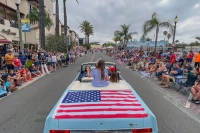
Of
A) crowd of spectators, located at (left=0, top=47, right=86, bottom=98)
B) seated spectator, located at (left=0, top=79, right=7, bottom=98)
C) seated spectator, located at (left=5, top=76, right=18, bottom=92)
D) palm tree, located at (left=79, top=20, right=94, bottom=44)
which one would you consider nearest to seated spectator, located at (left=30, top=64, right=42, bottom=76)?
crowd of spectators, located at (left=0, top=47, right=86, bottom=98)

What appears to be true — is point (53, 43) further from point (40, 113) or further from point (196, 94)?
point (196, 94)

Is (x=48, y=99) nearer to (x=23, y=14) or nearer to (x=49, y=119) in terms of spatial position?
(x=49, y=119)

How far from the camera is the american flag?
2.54 m

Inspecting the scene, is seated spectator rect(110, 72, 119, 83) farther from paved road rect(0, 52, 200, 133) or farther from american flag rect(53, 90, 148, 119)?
paved road rect(0, 52, 200, 133)

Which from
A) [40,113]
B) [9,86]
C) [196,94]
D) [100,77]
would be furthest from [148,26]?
[100,77]

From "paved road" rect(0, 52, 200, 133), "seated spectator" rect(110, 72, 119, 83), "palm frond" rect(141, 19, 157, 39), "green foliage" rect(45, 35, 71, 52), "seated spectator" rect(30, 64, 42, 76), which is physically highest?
"palm frond" rect(141, 19, 157, 39)

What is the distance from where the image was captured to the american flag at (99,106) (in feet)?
8.33

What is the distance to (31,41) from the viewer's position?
33.3 metres

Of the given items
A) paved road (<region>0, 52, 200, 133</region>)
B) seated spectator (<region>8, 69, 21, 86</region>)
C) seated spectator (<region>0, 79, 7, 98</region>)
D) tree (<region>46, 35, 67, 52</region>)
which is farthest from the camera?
tree (<region>46, 35, 67, 52</region>)

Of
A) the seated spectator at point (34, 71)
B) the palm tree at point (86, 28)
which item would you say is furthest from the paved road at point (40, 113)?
the palm tree at point (86, 28)

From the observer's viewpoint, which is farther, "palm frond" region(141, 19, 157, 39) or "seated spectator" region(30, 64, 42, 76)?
"palm frond" region(141, 19, 157, 39)

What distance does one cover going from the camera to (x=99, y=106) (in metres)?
2.80

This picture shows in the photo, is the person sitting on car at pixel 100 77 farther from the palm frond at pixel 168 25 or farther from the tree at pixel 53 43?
the palm frond at pixel 168 25

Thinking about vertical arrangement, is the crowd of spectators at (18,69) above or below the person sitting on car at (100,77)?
below
